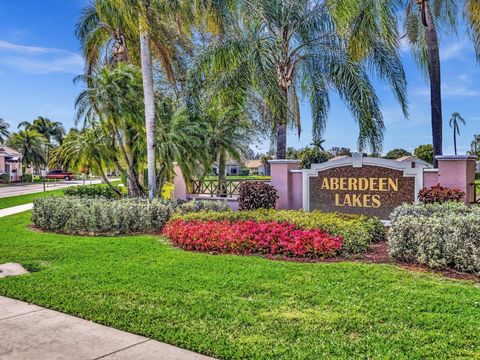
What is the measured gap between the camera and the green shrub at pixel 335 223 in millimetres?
8453

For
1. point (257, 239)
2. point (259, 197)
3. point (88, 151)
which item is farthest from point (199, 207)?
point (88, 151)

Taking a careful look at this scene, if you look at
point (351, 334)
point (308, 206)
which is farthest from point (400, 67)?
point (351, 334)

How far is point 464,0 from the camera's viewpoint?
1523 centimetres

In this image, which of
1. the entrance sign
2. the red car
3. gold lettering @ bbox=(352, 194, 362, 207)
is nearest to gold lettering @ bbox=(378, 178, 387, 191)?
the entrance sign

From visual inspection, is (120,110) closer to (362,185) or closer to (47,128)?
(362,185)

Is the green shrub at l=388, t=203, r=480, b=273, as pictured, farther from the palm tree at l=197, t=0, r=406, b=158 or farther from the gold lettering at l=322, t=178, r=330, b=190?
the palm tree at l=197, t=0, r=406, b=158

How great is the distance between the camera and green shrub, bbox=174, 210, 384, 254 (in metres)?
8.45

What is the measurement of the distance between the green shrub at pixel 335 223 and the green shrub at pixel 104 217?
0.85 meters

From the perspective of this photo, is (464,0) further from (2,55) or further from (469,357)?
(2,55)

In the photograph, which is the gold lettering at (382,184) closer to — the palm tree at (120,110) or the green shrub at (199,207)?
the green shrub at (199,207)

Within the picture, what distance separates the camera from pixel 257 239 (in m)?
8.59

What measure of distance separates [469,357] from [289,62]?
11.8 meters

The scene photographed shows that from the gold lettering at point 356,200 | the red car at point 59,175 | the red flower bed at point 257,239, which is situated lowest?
the red flower bed at point 257,239

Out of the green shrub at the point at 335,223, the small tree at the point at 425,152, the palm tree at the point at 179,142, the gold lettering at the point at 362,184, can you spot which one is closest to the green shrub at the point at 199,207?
the green shrub at the point at 335,223
